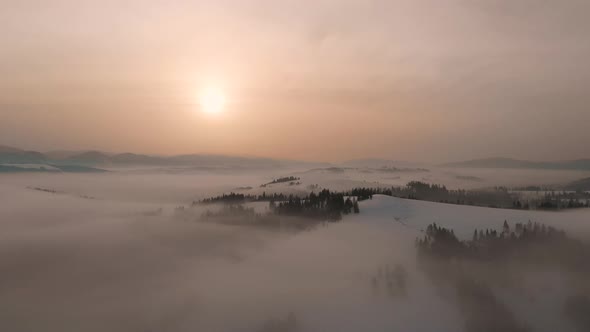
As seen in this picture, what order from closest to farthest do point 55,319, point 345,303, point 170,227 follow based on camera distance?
point 345,303 < point 55,319 < point 170,227

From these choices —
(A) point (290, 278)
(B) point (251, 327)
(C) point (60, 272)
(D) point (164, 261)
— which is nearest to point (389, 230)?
(A) point (290, 278)

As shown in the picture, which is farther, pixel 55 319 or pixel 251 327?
pixel 55 319

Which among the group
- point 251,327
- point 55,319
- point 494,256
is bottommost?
point 55,319

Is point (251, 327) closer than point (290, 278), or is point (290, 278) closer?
point (251, 327)

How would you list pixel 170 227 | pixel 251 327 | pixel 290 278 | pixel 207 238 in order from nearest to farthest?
pixel 251 327
pixel 290 278
pixel 207 238
pixel 170 227

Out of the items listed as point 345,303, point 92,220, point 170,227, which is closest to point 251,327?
point 345,303

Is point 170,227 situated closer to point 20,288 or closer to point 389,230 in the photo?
point 20,288

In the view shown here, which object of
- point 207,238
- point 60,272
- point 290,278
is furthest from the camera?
point 207,238

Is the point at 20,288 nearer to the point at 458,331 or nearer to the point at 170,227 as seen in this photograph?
the point at 170,227

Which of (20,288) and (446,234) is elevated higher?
(446,234)
